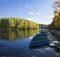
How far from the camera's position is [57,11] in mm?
66750

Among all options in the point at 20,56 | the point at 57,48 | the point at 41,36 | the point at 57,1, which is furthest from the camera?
the point at 57,1

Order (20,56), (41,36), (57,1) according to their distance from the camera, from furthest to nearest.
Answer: (57,1) → (41,36) → (20,56)

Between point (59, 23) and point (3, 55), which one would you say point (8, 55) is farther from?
point (59, 23)

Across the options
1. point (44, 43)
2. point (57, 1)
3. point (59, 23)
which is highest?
point (57, 1)

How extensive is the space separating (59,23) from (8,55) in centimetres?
3421

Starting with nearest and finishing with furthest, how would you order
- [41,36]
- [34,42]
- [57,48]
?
[57,48]
[34,42]
[41,36]

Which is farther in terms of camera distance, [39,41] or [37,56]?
[39,41]

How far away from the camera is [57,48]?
41188mm

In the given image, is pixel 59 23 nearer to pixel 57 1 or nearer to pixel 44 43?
pixel 57 1

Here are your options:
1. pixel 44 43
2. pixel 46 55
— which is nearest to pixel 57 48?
pixel 46 55

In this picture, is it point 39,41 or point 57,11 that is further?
point 57,11

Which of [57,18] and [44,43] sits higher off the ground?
[57,18]

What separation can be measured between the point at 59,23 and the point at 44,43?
54.9 ft

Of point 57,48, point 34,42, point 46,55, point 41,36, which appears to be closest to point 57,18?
point 41,36
